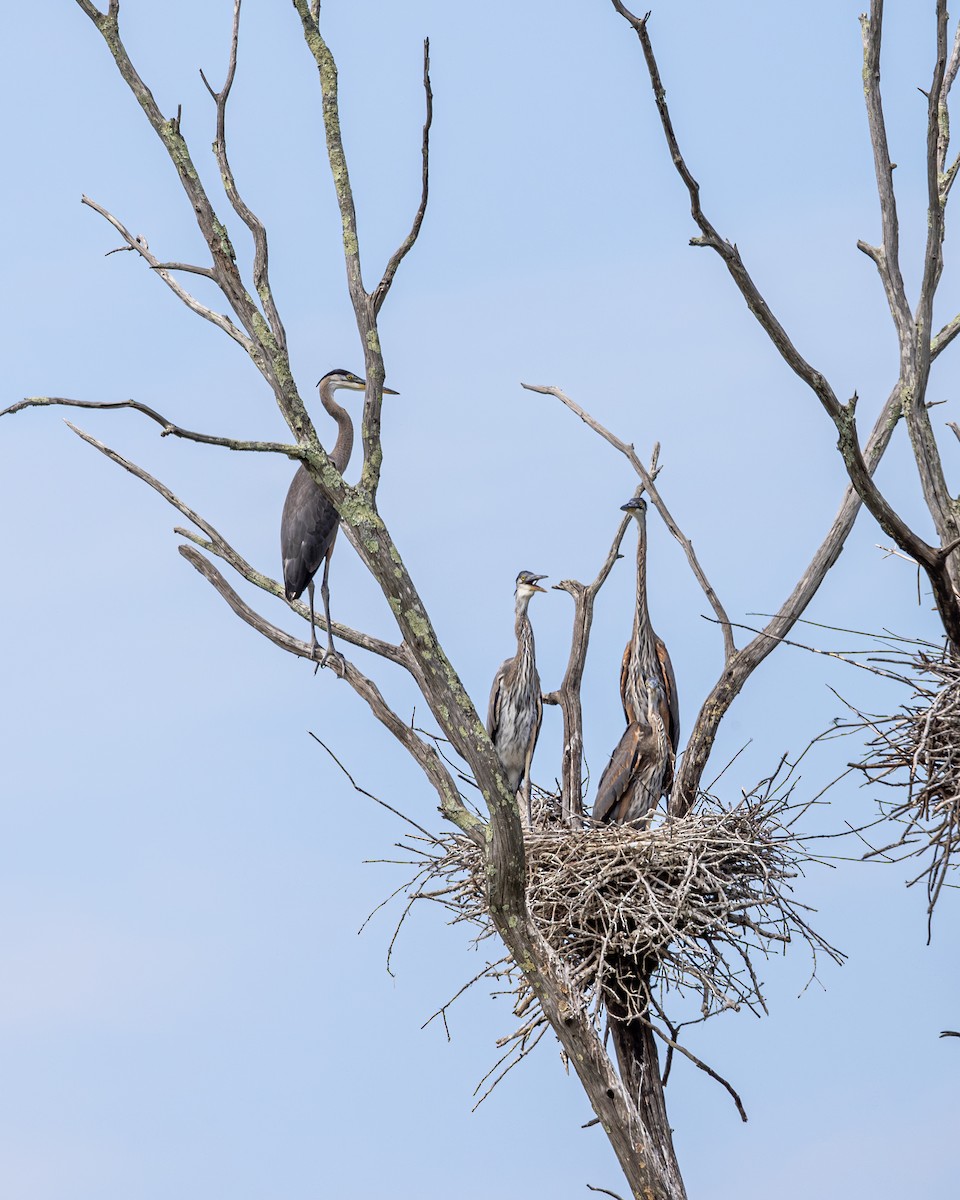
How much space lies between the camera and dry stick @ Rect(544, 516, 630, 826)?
7379 millimetres

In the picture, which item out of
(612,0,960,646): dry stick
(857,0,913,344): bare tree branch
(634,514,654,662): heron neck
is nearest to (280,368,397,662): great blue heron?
(634,514,654,662): heron neck

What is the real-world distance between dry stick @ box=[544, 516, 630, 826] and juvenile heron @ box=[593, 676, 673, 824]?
0.44 ft

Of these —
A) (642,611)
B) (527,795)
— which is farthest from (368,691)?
(642,611)

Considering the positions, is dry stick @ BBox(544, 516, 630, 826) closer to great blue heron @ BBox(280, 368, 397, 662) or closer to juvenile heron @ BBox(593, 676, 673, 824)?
juvenile heron @ BBox(593, 676, 673, 824)

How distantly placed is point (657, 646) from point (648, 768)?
705 mm

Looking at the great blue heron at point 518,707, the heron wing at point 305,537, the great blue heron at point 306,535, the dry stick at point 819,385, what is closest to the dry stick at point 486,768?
the dry stick at point 819,385

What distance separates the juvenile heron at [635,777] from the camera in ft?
23.9

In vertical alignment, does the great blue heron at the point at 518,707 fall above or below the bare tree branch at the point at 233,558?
below

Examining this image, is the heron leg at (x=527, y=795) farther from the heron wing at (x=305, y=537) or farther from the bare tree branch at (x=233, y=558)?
the heron wing at (x=305, y=537)

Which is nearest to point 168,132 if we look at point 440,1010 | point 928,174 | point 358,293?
point 358,293

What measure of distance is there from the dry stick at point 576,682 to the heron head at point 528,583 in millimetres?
216

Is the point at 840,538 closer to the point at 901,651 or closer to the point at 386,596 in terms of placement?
the point at 901,651

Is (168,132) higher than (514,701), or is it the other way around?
(168,132)

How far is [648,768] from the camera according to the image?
290 inches
